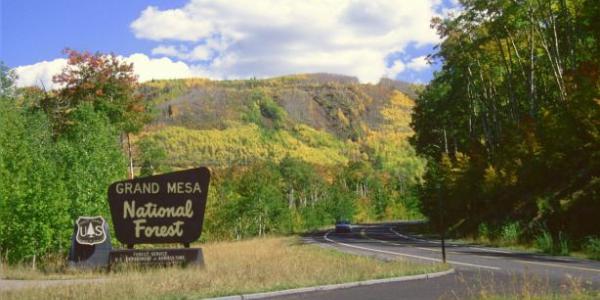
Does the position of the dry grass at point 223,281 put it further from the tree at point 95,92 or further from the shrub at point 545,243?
the tree at point 95,92

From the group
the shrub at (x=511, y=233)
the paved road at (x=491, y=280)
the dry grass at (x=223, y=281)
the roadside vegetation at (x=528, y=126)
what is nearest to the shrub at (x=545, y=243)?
the roadside vegetation at (x=528, y=126)

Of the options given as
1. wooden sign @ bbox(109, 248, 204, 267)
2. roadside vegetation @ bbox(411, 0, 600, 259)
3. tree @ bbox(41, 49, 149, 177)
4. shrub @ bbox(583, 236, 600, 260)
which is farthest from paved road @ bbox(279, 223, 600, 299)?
tree @ bbox(41, 49, 149, 177)

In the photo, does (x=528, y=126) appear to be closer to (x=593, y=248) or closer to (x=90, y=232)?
(x=593, y=248)

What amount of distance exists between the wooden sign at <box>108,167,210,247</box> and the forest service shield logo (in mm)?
741

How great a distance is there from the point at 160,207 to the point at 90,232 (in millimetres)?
2469

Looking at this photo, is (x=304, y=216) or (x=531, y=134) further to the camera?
(x=304, y=216)

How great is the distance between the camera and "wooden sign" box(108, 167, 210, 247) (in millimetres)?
21531

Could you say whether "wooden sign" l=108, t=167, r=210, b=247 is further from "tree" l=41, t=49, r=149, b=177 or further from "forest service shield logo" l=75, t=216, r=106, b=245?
"tree" l=41, t=49, r=149, b=177

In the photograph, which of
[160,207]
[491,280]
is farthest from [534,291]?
[160,207]

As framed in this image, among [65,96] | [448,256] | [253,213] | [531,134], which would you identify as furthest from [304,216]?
[448,256]

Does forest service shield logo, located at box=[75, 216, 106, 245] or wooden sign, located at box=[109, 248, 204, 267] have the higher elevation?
forest service shield logo, located at box=[75, 216, 106, 245]

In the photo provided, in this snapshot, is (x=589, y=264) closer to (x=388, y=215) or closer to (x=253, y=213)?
(x=253, y=213)

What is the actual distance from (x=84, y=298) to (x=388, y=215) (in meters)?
111

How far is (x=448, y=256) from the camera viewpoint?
2423 centimetres
